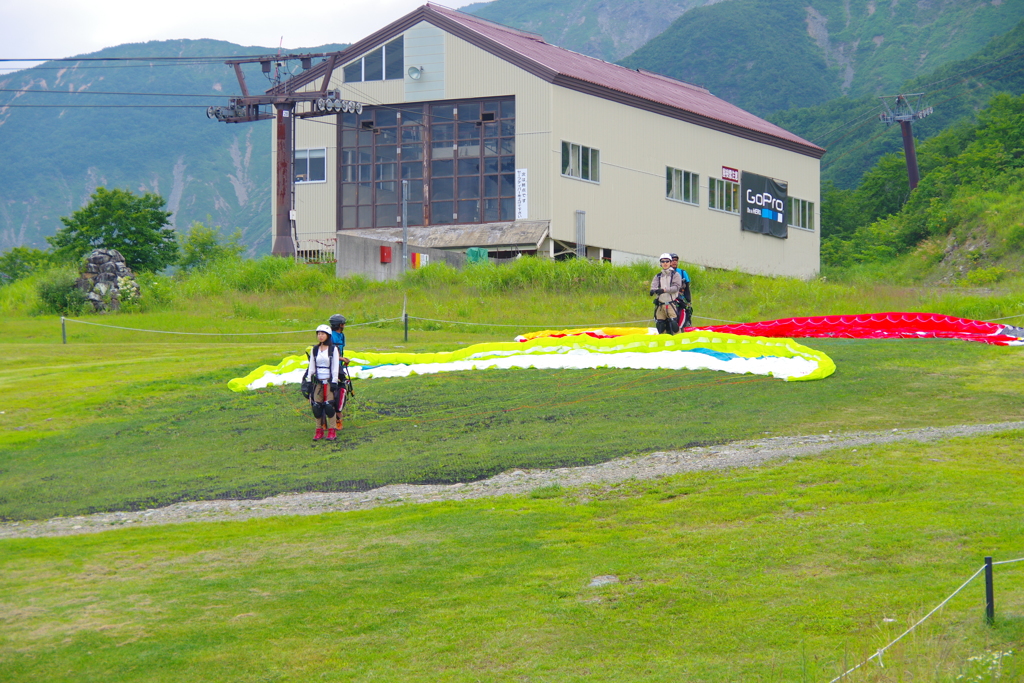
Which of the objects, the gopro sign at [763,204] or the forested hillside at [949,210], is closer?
the gopro sign at [763,204]

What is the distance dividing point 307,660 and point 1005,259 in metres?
49.8

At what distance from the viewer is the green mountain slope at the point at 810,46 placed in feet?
500

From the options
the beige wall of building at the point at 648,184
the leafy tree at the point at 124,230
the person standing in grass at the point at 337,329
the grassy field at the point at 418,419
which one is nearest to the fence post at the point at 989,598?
the grassy field at the point at 418,419

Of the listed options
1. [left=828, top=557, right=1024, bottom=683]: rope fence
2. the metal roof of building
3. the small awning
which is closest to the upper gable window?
the metal roof of building

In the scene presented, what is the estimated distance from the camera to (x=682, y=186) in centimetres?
4603

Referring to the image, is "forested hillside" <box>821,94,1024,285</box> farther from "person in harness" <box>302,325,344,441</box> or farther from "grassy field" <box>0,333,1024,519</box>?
"person in harness" <box>302,325,344,441</box>

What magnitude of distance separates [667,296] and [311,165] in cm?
2725

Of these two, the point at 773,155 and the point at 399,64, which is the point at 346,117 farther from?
the point at 773,155

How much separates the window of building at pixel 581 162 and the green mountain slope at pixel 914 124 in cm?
5930

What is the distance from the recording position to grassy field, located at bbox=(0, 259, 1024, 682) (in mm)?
7832

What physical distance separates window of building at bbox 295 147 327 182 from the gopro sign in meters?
18.0

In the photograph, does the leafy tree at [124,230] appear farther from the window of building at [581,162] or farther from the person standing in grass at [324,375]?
the person standing in grass at [324,375]

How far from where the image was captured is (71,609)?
355 inches

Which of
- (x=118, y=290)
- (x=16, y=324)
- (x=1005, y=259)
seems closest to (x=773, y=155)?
(x=1005, y=259)
